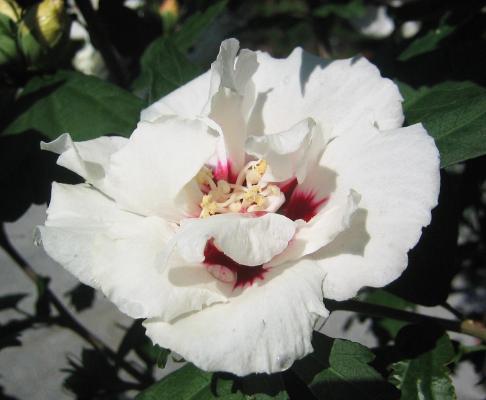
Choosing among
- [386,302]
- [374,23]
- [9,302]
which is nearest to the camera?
[386,302]

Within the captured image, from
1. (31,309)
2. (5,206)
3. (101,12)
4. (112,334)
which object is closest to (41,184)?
(5,206)

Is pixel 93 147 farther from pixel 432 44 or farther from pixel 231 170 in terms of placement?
pixel 432 44

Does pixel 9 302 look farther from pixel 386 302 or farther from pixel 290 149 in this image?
pixel 290 149

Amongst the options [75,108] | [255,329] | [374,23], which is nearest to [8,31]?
[75,108]

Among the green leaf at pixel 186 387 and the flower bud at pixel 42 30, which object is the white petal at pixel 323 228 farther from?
the flower bud at pixel 42 30

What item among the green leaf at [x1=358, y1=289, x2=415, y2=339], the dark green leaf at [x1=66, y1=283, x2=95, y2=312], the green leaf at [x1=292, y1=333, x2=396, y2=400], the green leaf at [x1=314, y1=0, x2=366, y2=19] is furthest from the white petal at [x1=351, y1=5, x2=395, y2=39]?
the green leaf at [x1=292, y1=333, x2=396, y2=400]

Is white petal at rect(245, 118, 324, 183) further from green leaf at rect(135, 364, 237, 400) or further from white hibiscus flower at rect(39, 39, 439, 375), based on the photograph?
green leaf at rect(135, 364, 237, 400)

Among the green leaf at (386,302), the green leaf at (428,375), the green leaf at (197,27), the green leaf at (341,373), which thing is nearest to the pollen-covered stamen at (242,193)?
the green leaf at (341,373)
